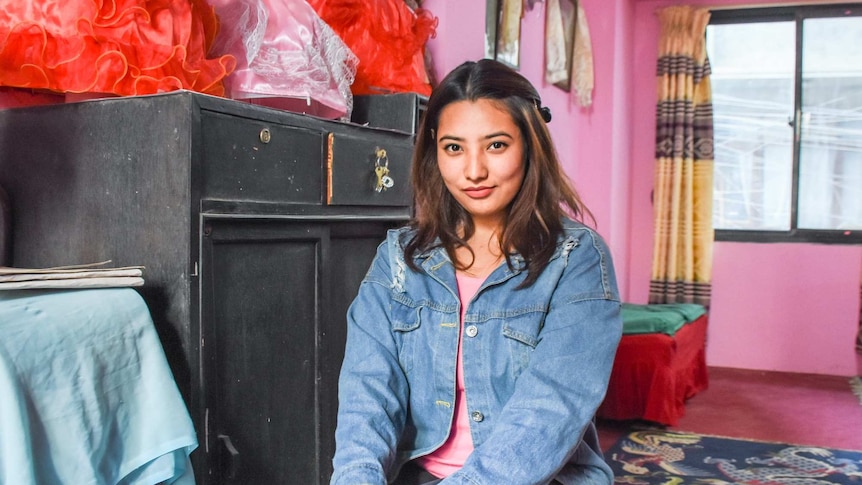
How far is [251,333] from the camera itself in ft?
4.77

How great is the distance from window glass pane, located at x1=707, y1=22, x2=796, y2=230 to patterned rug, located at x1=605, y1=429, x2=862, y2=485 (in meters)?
2.18

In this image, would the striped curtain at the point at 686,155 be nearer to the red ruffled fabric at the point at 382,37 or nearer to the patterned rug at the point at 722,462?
the patterned rug at the point at 722,462

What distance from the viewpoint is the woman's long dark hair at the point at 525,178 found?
123cm

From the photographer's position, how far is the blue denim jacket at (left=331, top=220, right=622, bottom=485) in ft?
3.45

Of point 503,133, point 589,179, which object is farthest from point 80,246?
point 589,179

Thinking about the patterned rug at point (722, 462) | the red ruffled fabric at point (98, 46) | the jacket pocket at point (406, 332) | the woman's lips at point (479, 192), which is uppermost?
the red ruffled fabric at point (98, 46)

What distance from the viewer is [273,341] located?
152 centimetres

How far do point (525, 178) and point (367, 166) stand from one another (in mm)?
599

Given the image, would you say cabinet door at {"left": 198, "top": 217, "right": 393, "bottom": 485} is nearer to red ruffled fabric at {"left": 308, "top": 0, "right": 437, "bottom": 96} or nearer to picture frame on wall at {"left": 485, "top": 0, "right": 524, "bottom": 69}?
red ruffled fabric at {"left": 308, "top": 0, "right": 437, "bottom": 96}

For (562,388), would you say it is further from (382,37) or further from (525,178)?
(382,37)

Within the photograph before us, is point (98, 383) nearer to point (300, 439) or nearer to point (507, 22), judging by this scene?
point (300, 439)

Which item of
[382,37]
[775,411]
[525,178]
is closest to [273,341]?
[525,178]

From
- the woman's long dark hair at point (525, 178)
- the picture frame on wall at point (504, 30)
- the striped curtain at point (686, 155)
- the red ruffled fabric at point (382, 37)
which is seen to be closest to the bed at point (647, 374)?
the striped curtain at point (686, 155)

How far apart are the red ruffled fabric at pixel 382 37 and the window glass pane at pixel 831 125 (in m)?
3.66
